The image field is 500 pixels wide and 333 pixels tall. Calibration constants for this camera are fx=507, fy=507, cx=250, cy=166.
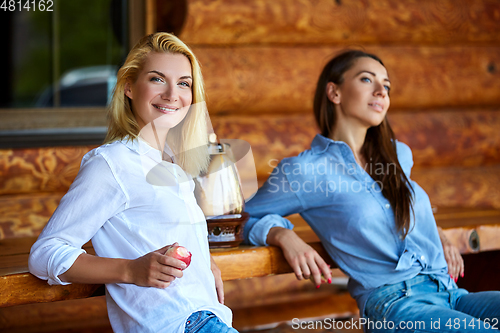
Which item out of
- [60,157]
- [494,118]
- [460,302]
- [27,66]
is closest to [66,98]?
[60,157]

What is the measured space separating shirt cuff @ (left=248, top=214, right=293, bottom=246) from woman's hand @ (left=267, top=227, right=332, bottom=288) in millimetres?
42

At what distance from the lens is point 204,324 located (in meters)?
1.19

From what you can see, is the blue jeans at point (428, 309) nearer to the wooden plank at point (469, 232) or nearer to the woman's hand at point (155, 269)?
the wooden plank at point (469, 232)

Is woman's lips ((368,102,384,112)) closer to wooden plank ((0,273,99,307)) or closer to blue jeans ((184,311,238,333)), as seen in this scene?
blue jeans ((184,311,238,333))

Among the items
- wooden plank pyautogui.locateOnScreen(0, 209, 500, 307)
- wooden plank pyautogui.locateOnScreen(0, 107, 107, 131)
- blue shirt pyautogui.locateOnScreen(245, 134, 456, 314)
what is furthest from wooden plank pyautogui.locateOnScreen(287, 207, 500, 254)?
wooden plank pyautogui.locateOnScreen(0, 107, 107, 131)

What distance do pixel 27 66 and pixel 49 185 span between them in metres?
6.42

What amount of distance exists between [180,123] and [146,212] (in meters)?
0.30

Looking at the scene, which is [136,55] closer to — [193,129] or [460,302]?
[193,129]

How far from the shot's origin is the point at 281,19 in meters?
2.97

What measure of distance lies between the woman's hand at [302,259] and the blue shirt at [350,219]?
74mm

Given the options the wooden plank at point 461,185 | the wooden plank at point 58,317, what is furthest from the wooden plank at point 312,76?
the wooden plank at point 58,317

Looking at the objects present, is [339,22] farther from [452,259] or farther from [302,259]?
[302,259]

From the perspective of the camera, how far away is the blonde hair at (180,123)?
1331 mm

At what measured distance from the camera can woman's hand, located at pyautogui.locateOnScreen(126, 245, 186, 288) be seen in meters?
1.12
